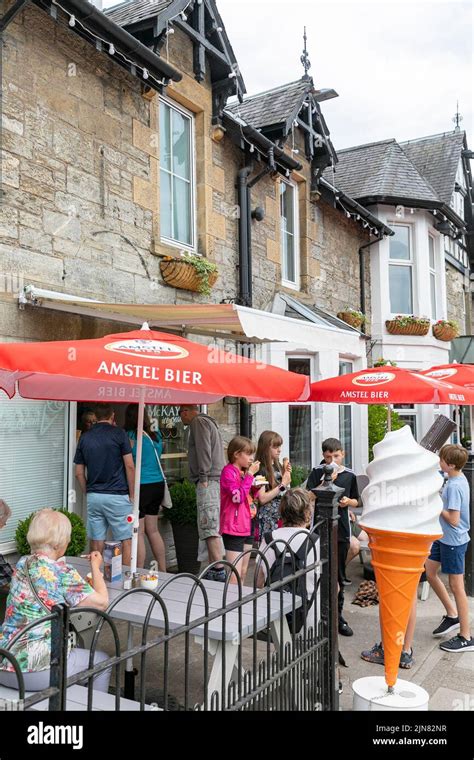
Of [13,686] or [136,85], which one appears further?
[136,85]

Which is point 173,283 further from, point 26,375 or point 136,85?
point 26,375

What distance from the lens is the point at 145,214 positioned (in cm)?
683

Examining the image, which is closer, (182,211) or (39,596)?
(39,596)

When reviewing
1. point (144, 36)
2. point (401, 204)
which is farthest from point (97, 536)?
point (401, 204)

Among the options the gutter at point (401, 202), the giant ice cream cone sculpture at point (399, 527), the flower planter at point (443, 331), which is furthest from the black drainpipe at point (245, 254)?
the flower planter at point (443, 331)

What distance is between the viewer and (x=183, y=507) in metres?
7.03

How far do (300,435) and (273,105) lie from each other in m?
5.29

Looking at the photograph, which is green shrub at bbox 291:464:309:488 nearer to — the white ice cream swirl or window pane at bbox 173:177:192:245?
window pane at bbox 173:177:192:245

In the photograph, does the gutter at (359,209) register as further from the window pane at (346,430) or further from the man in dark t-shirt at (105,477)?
the man in dark t-shirt at (105,477)

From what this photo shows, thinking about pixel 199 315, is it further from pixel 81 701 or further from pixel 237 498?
pixel 81 701

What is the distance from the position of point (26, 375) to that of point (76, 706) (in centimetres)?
269

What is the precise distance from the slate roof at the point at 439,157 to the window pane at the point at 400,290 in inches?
152

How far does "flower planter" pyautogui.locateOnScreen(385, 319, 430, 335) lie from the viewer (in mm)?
12789

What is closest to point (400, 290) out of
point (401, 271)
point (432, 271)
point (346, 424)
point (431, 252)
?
point (401, 271)
